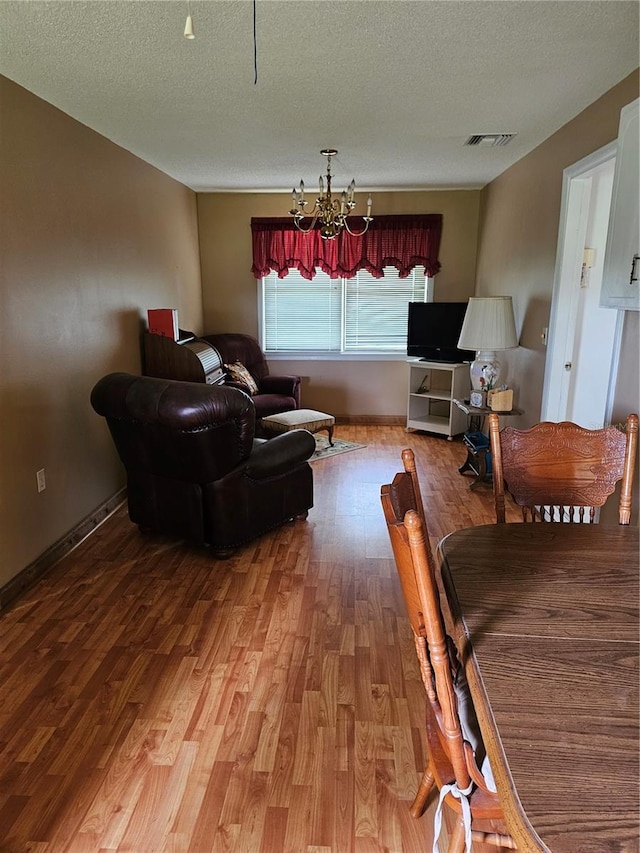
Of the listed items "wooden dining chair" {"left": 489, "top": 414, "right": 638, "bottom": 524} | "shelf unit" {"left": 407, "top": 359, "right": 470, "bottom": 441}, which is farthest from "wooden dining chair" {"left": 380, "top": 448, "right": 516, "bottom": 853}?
"shelf unit" {"left": 407, "top": 359, "right": 470, "bottom": 441}

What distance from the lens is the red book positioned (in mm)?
4234

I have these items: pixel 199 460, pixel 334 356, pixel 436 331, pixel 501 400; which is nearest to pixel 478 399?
pixel 501 400

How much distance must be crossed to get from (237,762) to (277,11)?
8.41 ft

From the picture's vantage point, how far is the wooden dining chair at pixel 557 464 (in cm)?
185

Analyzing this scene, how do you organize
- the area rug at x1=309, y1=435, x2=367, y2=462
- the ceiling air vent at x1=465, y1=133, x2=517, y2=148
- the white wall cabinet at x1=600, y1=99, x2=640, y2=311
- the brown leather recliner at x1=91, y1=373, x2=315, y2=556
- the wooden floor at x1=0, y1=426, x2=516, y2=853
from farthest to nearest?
the area rug at x1=309, y1=435, x2=367, y2=462 < the ceiling air vent at x1=465, y1=133, x2=517, y2=148 < the brown leather recliner at x1=91, y1=373, x2=315, y2=556 < the white wall cabinet at x1=600, y1=99, x2=640, y2=311 < the wooden floor at x1=0, y1=426, x2=516, y2=853

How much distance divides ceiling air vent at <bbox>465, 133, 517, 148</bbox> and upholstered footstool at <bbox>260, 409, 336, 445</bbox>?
8.03ft

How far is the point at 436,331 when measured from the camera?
560cm

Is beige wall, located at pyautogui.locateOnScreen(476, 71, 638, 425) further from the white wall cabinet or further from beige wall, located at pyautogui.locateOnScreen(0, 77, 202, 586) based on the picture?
beige wall, located at pyautogui.locateOnScreen(0, 77, 202, 586)

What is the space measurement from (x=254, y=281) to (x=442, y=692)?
215 inches

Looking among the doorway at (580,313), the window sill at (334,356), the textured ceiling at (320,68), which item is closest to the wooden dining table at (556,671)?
the textured ceiling at (320,68)

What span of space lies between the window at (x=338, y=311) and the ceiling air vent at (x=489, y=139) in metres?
2.17

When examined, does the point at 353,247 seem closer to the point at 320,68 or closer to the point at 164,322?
the point at 164,322

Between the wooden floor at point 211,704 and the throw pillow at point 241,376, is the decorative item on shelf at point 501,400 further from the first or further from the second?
the throw pillow at point 241,376

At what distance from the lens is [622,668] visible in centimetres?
103
